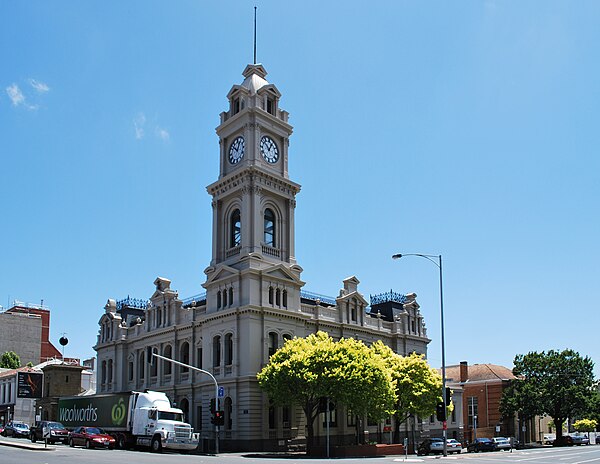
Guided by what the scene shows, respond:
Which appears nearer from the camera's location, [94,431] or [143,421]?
[143,421]

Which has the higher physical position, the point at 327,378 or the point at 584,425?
the point at 327,378

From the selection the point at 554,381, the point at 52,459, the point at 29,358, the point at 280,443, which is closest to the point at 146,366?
the point at 280,443

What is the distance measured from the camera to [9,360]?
117250mm

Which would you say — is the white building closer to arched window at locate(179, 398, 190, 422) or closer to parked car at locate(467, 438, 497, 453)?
arched window at locate(179, 398, 190, 422)

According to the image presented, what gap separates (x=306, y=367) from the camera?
51094 mm

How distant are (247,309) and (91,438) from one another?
49.6 feet

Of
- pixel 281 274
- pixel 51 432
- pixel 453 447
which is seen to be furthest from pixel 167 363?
pixel 453 447

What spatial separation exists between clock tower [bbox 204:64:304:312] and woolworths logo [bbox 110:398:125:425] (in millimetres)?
11883

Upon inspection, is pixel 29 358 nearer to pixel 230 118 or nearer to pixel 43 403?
pixel 43 403

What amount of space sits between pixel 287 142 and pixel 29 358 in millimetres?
81142

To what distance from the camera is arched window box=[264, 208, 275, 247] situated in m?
63.4

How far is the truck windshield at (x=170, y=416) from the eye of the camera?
50.1 metres

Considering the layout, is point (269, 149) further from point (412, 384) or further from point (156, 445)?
point (156, 445)

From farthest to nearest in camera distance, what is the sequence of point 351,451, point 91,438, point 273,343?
point 273,343
point 91,438
point 351,451
